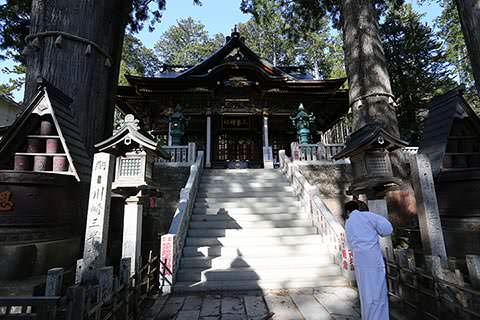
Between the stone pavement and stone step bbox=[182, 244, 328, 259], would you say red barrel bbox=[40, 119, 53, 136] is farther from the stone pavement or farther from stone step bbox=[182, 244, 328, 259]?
the stone pavement

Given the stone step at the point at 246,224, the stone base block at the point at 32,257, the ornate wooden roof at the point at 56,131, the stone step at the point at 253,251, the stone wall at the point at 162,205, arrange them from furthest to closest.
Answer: the stone wall at the point at 162,205 → the stone step at the point at 246,224 → the stone step at the point at 253,251 → the ornate wooden roof at the point at 56,131 → the stone base block at the point at 32,257

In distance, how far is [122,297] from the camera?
310 cm

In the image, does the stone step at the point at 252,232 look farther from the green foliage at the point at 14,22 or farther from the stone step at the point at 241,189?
the green foliage at the point at 14,22

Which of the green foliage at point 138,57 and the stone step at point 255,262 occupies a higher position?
the green foliage at point 138,57

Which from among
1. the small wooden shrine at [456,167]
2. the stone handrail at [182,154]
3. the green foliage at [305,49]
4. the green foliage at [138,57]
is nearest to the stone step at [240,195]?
the stone handrail at [182,154]

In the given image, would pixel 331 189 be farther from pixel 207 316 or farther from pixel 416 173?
pixel 207 316

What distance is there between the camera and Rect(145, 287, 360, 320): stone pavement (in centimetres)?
342

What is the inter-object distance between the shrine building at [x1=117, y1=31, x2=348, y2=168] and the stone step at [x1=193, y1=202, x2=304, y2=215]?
5.39 metres

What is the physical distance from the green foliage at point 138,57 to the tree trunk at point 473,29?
28.3m

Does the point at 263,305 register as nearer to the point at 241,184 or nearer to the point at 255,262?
the point at 255,262

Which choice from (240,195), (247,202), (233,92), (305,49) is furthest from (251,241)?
(305,49)

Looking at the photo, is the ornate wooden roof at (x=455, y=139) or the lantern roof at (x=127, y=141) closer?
the lantern roof at (x=127, y=141)

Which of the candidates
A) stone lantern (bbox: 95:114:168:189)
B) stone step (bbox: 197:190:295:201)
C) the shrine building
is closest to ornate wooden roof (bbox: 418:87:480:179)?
stone step (bbox: 197:190:295:201)

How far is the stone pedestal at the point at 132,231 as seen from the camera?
421 centimetres
